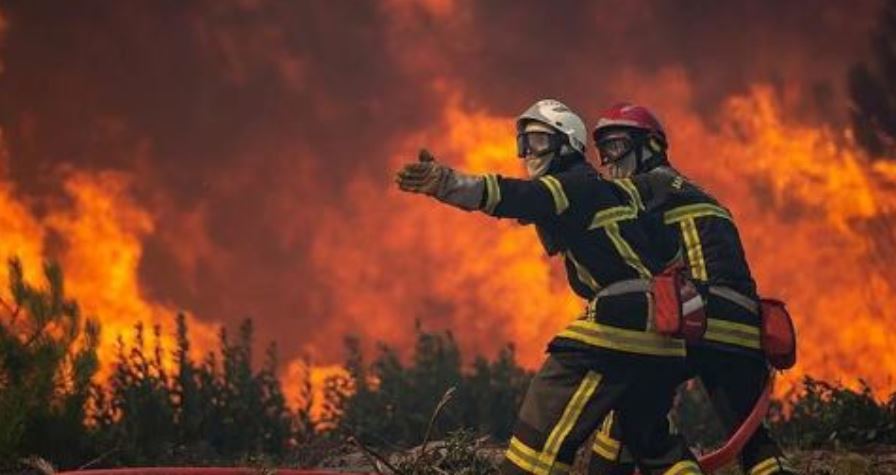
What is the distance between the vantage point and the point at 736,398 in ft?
16.4

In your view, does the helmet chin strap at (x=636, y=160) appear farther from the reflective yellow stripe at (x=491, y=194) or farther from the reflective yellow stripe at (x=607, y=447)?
the reflective yellow stripe at (x=491, y=194)

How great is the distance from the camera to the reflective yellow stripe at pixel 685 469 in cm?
465

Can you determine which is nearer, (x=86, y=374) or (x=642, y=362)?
(x=642, y=362)

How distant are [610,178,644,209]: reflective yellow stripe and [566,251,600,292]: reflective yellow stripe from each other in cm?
36

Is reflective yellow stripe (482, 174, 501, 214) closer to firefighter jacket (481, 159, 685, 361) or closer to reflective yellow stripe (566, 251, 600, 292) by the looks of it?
firefighter jacket (481, 159, 685, 361)

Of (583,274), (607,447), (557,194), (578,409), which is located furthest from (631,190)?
(607,447)

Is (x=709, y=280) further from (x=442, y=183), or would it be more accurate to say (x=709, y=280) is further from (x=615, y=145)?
(x=442, y=183)

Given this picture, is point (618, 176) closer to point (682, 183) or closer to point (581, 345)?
point (682, 183)

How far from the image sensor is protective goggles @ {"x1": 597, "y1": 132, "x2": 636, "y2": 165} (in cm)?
544

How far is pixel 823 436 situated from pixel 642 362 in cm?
521

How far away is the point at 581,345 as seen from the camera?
14.8 feet

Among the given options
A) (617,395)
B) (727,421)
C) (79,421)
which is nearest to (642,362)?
(617,395)

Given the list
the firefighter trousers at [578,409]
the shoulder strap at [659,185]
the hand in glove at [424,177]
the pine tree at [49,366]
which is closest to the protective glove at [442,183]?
the hand in glove at [424,177]

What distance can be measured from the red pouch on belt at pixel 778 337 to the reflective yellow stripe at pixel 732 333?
5cm
